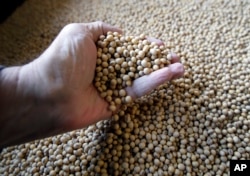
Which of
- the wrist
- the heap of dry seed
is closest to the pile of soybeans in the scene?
the heap of dry seed

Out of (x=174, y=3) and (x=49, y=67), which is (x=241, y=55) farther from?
(x=49, y=67)

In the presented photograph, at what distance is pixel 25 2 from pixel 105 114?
57.3 inches

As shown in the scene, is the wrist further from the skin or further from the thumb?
the thumb

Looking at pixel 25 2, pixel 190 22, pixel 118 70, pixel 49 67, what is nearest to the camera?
pixel 49 67

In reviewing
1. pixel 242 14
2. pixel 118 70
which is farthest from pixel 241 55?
pixel 118 70

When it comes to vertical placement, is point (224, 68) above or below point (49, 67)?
below

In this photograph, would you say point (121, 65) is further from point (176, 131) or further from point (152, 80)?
point (176, 131)

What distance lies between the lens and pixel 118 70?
1305 millimetres

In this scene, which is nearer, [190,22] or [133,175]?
[133,175]

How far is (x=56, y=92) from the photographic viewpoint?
116cm

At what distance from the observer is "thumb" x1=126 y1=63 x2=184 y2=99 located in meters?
1.22

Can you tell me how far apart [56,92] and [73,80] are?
9 centimetres

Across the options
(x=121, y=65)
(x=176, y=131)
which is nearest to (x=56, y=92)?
(x=121, y=65)

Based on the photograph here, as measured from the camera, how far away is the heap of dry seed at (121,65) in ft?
4.17
